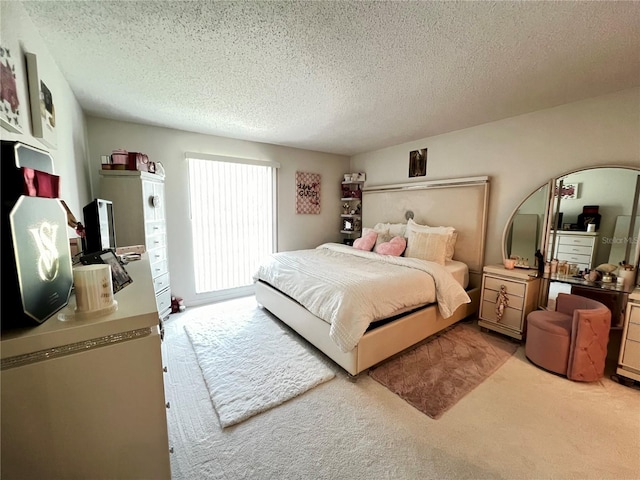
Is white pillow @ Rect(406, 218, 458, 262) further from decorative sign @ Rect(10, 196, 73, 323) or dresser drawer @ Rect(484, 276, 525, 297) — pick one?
decorative sign @ Rect(10, 196, 73, 323)

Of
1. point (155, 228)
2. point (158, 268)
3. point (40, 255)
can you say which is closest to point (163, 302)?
point (158, 268)

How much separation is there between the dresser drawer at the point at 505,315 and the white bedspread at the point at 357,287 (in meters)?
0.35

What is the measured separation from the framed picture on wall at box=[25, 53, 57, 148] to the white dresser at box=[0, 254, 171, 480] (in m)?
1.22

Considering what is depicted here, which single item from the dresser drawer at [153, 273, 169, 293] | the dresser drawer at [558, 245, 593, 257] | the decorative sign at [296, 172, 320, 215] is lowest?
the dresser drawer at [153, 273, 169, 293]

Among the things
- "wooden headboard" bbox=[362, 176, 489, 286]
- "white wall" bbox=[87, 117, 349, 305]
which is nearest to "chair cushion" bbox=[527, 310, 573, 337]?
"wooden headboard" bbox=[362, 176, 489, 286]

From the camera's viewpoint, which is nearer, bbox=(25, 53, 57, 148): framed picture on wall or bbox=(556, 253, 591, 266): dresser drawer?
bbox=(25, 53, 57, 148): framed picture on wall

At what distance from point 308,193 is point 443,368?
322 cm

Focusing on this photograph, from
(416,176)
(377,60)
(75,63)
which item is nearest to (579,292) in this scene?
(416,176)

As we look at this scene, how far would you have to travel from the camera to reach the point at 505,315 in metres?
2.55

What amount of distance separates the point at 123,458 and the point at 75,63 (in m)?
2.47

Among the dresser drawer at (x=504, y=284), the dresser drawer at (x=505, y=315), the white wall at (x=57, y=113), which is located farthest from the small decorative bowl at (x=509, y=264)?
the white wall at (x=57, y=113)

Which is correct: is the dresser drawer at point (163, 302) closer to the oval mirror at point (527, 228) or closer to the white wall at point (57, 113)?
the white wall at point (57, 113)

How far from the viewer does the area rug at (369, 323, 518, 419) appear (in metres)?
A: 1.80

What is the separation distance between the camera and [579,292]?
2354 millimetres
